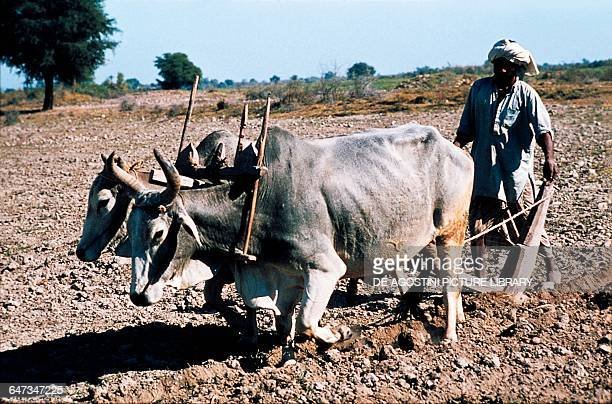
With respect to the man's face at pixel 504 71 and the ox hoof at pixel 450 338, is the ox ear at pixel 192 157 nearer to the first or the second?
the ox hoof at pixel 450 338

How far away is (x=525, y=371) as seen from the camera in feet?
16.9

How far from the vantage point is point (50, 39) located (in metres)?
30.7

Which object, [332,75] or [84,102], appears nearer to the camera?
[332,75]

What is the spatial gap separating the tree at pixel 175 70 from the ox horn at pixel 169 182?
4737 cm

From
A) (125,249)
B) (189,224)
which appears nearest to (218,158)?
(189,224)

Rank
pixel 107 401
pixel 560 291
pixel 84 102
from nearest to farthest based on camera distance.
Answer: pixel 107 401 < pixel 560 291 < pixel 84 102

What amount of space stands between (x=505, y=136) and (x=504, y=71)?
50 centimetres

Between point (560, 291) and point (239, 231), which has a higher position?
point (239, 231)

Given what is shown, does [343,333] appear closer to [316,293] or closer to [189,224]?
[316,293]

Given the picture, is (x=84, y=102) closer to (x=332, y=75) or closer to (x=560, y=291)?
(x=332, y=75)

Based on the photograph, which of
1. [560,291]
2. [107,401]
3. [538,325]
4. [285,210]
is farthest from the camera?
[560,291]

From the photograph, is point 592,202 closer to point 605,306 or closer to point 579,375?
point 605,306

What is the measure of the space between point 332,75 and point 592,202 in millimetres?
21204

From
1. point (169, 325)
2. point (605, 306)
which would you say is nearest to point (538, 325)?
point (605, 306)
